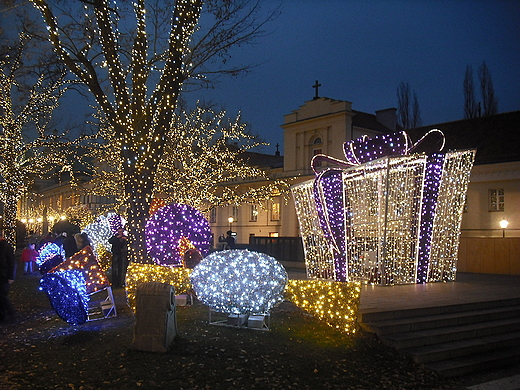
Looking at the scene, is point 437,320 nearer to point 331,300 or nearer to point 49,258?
point 331,300

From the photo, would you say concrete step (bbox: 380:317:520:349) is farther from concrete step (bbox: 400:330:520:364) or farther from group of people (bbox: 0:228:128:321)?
group of people (bbox: 0:228:128:321)

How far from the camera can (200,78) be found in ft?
47.4

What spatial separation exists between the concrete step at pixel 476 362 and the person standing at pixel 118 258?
9.40m

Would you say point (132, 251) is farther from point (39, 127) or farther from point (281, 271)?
point (39, 127)

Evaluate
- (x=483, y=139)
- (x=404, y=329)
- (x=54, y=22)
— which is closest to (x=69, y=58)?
(x=54, y=22)

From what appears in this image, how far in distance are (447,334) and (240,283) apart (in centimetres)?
338

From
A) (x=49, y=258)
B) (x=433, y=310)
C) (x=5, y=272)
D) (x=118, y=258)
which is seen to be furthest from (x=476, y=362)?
(x=49, y=258)

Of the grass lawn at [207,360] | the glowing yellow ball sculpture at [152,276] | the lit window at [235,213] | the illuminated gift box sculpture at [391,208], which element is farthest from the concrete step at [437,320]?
the lit window at [235,213]

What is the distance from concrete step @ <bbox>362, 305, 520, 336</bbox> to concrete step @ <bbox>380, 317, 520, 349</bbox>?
0.26 feet

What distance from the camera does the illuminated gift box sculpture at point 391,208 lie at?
12.3 metres

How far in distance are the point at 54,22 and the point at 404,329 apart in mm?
10716

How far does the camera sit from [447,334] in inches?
319

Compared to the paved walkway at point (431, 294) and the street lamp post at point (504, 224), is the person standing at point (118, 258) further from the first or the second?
the street lamp post at point (504, 224)

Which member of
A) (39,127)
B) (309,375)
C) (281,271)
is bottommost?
(309,375)
